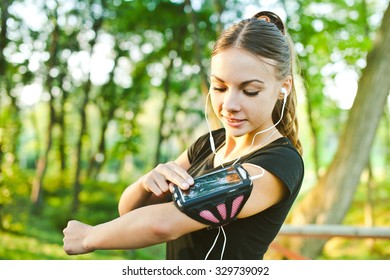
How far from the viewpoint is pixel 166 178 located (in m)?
0.95

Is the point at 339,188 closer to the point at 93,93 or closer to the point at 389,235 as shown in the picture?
the point at 389,235

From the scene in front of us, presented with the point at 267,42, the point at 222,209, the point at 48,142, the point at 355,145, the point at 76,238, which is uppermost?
the point at 267,42

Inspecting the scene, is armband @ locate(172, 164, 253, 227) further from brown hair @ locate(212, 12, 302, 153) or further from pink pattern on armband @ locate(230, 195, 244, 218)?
brown hair @ locate(212, 12, 302, 153)

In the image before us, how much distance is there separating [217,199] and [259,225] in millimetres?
166

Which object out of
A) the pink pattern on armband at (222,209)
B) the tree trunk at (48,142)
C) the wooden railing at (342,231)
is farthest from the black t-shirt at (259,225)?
the tree trunk at (48,142)

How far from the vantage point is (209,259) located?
1.04 m

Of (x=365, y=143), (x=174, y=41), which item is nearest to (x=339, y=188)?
(x=365, y=143)

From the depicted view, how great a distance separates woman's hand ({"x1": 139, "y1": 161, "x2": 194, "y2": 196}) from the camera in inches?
35.1

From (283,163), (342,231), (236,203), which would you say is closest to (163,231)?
(236,203)

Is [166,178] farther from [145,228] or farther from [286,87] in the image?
[286,87]

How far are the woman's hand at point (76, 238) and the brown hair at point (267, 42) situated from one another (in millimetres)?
455

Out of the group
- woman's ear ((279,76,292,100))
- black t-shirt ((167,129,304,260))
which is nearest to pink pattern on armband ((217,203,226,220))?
black t-shirt ((167,129,304,260))

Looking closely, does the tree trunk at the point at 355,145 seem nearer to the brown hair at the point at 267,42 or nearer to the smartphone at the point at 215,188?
the brown hair at the point at 267,42

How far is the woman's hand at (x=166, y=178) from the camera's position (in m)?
0.89
